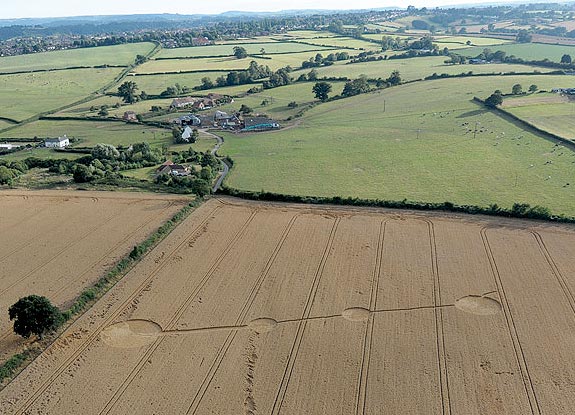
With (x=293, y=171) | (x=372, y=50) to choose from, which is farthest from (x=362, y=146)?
(x=372, y=50)

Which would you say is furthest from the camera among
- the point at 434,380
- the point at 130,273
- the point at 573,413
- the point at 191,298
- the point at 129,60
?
the point at 129,60

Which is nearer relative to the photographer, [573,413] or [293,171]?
[573,413]

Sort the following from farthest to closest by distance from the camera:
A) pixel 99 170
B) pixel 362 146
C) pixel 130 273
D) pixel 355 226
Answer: pixel 362 146 < pixel 99 170 < pixel 355 226 < pixel 130 273

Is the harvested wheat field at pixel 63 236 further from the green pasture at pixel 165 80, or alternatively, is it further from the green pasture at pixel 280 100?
the green pasture at pixel 165 80

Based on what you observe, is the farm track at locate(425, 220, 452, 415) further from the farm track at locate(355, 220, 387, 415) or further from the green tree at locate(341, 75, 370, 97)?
the green tree at locate(341, 75, 370, 97)

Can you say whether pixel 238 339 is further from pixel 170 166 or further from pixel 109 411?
pixel 170 166

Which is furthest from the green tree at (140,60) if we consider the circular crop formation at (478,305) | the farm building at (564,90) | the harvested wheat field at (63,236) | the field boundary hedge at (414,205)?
the circular crop formation at (478,305)

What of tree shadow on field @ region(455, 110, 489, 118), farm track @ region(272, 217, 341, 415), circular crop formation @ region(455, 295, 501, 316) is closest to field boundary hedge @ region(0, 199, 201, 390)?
farm track @ region(272, 217, 341, 415)
